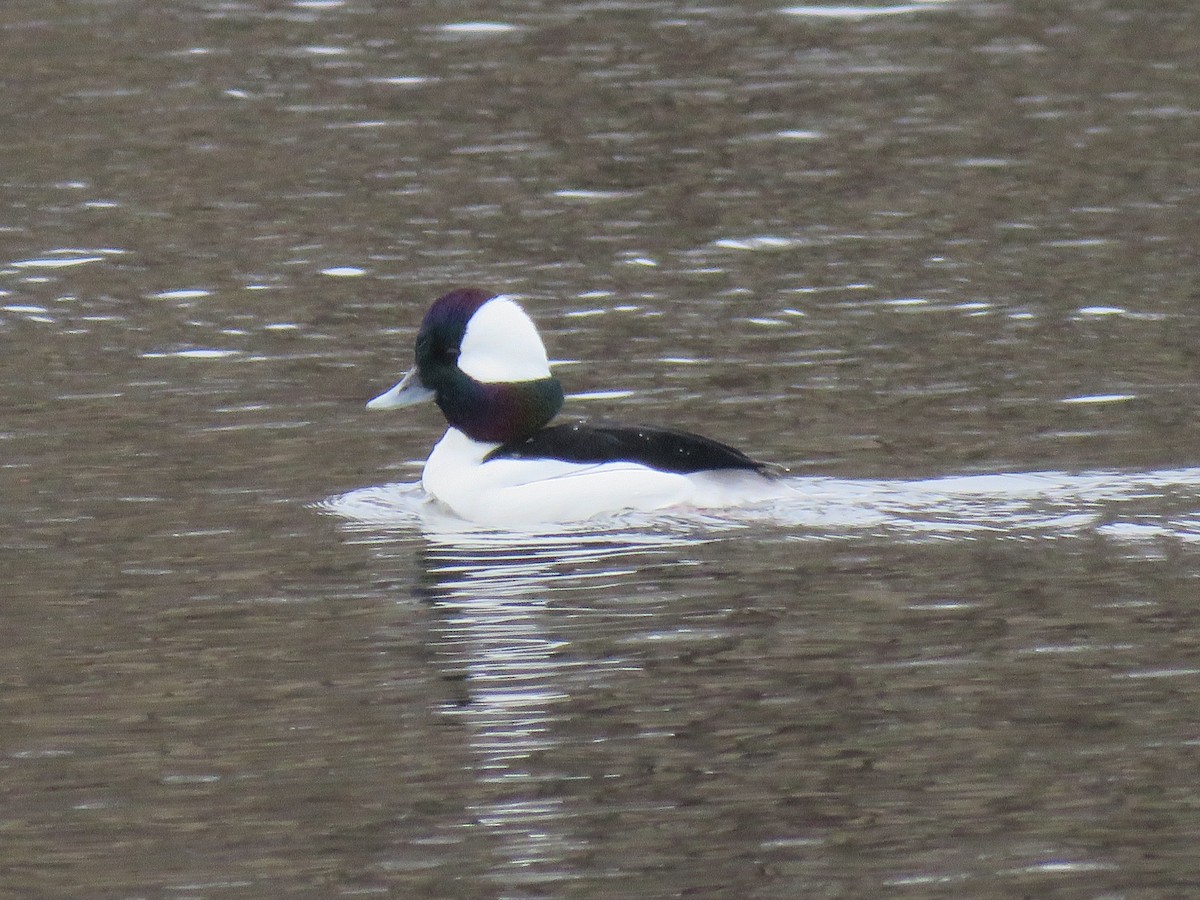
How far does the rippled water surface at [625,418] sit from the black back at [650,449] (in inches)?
8.8

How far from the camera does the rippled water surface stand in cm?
608

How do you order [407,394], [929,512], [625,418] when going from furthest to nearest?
[625,418] → [407,394] → [929,512]

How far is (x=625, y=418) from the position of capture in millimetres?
10648

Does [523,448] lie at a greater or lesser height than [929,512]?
greater

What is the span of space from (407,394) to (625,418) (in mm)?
1146

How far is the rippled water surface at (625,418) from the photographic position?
239 inches

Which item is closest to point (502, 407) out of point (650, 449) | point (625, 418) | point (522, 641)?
point (650, 449)

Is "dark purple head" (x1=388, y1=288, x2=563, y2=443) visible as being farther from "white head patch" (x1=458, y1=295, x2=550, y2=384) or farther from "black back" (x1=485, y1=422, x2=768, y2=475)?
"black back" (x1=485, y1=422, x2=768, y2=475)

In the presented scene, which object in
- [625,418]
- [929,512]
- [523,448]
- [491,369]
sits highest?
[491,369]

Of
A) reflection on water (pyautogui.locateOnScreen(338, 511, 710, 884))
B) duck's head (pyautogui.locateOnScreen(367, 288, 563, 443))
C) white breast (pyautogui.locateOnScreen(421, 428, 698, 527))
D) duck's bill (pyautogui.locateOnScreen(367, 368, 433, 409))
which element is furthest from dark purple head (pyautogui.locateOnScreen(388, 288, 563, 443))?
reflection on water (pyautogui.locateOnScreen(338, 511, 710, 884))

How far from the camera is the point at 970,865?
564cm

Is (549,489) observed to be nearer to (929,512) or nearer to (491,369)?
(491,369)

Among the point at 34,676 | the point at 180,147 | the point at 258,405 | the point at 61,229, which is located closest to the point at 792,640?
the point at 34,676

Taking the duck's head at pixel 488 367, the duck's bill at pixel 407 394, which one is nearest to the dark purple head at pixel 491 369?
the duck's head at pixel 488 367
